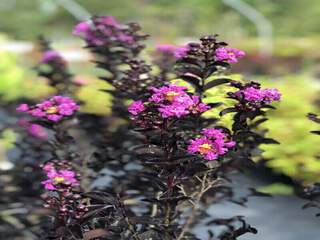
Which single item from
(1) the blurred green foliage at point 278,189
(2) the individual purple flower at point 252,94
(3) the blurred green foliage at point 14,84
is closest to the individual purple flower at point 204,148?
(2) the individual purple flower at point 252,94

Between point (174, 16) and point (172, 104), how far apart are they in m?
20.2

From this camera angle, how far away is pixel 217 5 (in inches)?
810

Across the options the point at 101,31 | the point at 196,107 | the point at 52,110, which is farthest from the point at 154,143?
the point at 101,31

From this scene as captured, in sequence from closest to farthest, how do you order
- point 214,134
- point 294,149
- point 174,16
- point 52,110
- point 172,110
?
1. point 172,110
2. point 214,134
3. point 52,110
4. point 294,149
5. point 174,16

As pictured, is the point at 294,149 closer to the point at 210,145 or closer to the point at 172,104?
the point at 210,145

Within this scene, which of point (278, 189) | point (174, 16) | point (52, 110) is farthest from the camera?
point (174, 16)

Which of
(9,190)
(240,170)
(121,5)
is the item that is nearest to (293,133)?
(240,170)

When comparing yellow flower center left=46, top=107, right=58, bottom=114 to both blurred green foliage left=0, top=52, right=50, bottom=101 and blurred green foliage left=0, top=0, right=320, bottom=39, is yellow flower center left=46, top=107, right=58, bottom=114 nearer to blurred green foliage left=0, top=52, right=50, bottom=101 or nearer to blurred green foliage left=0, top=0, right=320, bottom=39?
blurred green foliage left=0, top=52, right=50, bottom=101

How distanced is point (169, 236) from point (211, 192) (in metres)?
0.65

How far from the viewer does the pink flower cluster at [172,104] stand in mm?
2051

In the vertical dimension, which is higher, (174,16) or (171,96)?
(174,16)

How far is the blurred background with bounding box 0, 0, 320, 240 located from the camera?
461 cm

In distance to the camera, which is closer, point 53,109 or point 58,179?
point 58,179

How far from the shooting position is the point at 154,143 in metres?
2.23
